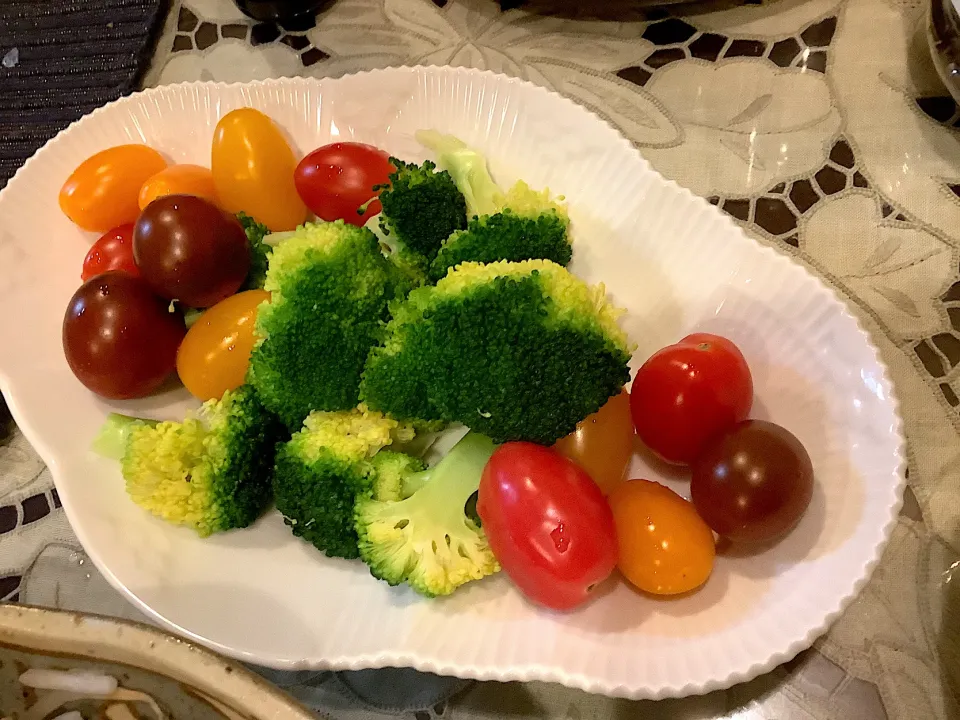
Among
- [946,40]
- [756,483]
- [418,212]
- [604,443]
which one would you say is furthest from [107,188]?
[946,40]

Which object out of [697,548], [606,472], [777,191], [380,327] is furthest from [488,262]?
[777,191]

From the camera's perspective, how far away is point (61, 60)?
47.5 inches

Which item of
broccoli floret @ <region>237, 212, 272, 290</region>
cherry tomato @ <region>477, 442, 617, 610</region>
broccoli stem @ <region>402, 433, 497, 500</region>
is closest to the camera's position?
cherry tomato @ <region>477, 442, 617, 610</region>

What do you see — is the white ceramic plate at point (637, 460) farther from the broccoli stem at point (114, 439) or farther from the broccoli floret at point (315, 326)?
the broccoli floret at point (315, 326)

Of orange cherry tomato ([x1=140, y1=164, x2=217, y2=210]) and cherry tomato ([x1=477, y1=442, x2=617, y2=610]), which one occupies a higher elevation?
orange cherry tomato ([x1=140, y1=164, x2=217, y2=210])

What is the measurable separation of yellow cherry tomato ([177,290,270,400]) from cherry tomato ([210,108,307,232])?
0.49 feet

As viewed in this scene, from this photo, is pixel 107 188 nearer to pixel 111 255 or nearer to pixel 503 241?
pixel 111 255

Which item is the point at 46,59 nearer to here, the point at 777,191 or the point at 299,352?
the point at 299,352

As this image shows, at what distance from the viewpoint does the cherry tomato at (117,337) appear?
80 centimetres

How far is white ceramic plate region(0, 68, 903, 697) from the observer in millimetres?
645

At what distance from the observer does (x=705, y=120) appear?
1.05m

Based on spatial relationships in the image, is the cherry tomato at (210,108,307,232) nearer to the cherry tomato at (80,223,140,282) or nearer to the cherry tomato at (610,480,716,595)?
the cherry tomato at (80,223,140,282)

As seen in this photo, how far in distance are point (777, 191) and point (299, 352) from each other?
2.21ft

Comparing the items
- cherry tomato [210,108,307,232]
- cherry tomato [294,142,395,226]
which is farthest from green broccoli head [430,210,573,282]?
cherry tomato [210,108,307,232]
